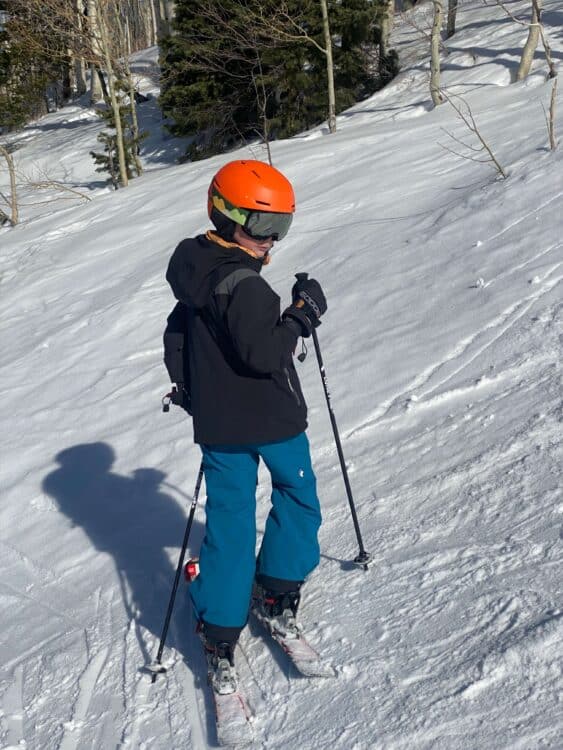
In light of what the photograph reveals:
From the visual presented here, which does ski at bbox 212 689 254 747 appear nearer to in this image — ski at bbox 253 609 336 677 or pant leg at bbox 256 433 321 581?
ski at bbox 253 609 336 677

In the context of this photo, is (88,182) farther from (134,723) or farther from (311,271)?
(134,723)

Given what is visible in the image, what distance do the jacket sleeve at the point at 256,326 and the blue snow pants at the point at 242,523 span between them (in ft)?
1.33

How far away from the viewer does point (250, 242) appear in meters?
3.11

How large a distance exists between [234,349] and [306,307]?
35 centimetres

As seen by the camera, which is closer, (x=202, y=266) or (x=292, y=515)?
(x=202, y=266)

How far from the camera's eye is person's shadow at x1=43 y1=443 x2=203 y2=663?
4.10 meters

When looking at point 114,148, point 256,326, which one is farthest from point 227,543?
point 114,148

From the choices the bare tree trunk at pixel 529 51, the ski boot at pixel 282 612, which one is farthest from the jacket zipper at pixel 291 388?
the bare tree trunk at pixel 529 51

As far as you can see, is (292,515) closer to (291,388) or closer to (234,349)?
(291,388)

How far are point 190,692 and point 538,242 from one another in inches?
185

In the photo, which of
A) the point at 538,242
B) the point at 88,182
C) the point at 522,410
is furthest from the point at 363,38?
the point at 522,410

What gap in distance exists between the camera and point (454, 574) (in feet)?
11.1

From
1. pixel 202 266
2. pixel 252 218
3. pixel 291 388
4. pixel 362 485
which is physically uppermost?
pixel 252 218

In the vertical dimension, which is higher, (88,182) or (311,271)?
(311,271)
